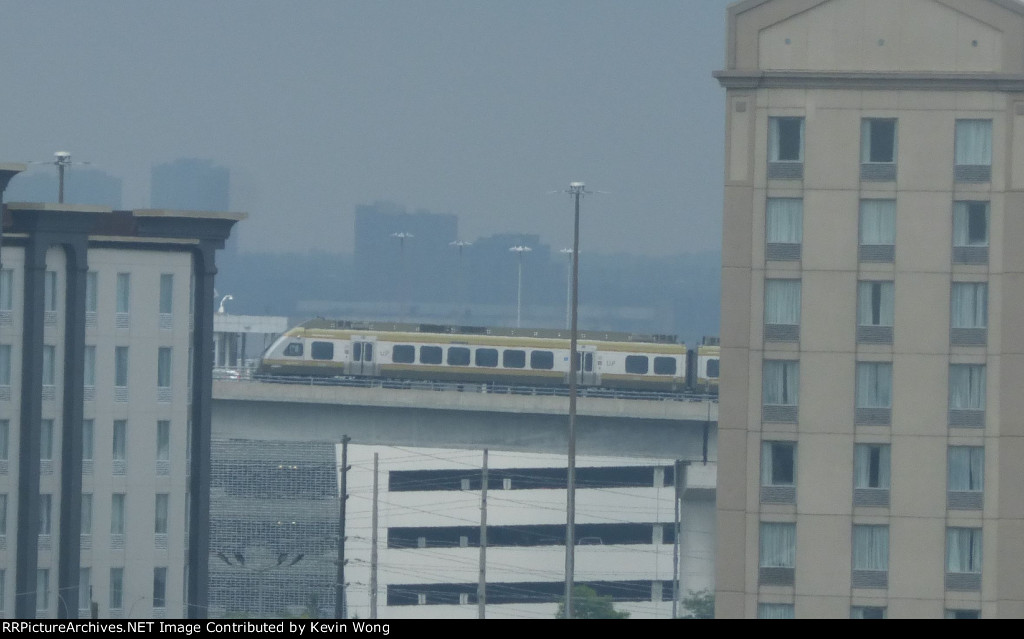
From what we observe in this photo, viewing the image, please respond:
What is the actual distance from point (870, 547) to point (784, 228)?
6.90m

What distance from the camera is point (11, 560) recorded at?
141 feet

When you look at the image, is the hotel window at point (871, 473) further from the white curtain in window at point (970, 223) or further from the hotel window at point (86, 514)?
the hotel window at point (86, 514)

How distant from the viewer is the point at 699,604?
70.7 m

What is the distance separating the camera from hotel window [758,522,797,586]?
30797 millimetres

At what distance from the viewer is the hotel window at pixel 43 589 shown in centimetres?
4353

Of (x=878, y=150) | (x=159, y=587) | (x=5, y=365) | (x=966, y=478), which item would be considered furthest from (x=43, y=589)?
(x=878, y=150)

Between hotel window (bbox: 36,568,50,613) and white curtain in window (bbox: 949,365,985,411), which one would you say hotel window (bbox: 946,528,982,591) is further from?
hotel window (bbox: 36,568,50,613)

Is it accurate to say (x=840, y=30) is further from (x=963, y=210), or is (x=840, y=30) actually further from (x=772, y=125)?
(x=963, y=210)

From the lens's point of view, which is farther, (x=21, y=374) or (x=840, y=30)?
(x=21, y=374)

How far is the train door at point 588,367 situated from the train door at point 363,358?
1063 cm

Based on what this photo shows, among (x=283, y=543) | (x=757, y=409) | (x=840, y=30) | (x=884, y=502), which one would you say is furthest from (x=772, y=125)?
(x=283, y=543)
